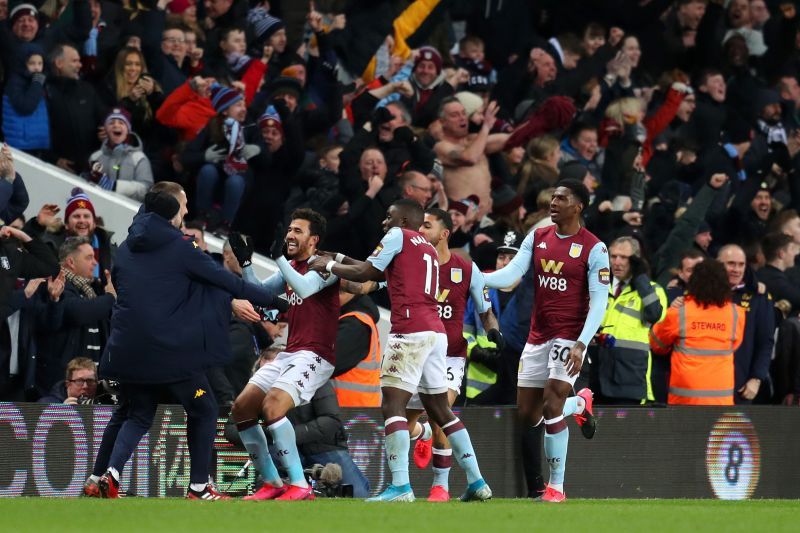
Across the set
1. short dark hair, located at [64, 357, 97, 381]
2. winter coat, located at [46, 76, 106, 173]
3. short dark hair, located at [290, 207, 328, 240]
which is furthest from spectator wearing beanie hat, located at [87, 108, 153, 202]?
short dark hair, located at [290, 207, 328, 240]

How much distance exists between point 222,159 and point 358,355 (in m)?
3.77

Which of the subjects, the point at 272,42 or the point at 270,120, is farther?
the point at 272,42

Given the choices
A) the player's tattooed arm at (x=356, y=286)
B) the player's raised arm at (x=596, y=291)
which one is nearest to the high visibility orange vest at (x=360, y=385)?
the player's tattooed arm at (x=356, y=286)

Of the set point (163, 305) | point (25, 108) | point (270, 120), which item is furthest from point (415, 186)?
point (163, 305)

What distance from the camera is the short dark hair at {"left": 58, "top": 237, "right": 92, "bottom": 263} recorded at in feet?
46.3

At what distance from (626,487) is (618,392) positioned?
86 cm

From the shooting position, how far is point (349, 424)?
1345cm

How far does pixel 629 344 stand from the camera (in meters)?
14.6

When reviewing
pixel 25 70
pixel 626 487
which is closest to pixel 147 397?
pixel 626 487

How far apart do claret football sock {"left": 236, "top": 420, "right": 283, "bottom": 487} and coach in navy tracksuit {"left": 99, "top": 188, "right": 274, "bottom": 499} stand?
0.75 ft

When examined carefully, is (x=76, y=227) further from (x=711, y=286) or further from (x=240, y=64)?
(x=711, y=286)

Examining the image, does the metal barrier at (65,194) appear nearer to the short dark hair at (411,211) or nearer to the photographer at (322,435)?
the photographer at (322,435)

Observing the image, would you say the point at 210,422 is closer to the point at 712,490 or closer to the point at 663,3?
the point at 712,490

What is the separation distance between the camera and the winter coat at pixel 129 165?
16.3 m
